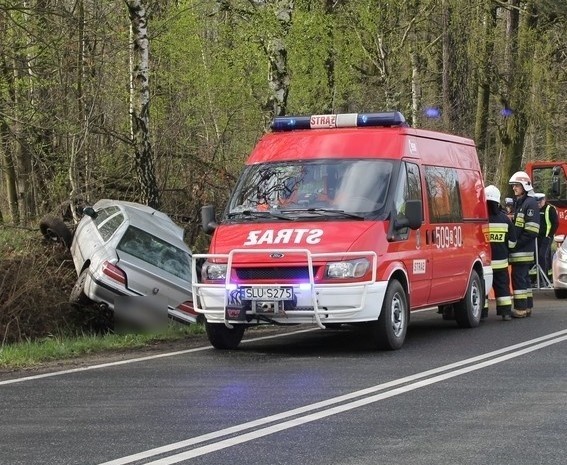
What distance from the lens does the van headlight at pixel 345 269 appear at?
9.98 metres

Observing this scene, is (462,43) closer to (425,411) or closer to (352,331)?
(352,331)

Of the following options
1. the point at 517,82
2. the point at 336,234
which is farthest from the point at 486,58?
the point at 336,234

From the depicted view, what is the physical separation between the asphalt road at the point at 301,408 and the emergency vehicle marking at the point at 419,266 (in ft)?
2.70

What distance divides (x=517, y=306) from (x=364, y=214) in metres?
Answer: 4.74

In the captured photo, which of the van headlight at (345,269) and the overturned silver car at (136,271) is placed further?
the overturned silver car at (136,271)

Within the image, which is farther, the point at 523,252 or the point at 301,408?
the point at 523,252

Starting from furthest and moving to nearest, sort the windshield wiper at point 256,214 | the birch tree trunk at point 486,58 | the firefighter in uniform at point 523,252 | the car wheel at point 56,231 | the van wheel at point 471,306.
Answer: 1. the birch tree trunk at point 486,58
2. the car wheel at point 56,231
3. the firefighter in uniform at point 523,252
4. the van wheel at point 471,306
5. the windshield wiper at point 256,214

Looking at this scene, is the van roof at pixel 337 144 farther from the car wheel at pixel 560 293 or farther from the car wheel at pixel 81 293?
the car wheel at pixel 560 293

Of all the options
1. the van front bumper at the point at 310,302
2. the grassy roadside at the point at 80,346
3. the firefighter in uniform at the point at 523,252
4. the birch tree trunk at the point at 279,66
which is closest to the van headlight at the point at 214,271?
the van front bumper at the point at 310,302

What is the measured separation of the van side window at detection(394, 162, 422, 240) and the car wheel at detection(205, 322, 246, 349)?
2009mm

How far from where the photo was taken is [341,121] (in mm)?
11797

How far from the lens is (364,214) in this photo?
10547 mm

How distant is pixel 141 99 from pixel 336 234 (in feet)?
24.8

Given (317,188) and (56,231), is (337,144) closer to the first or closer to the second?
(317,188)
